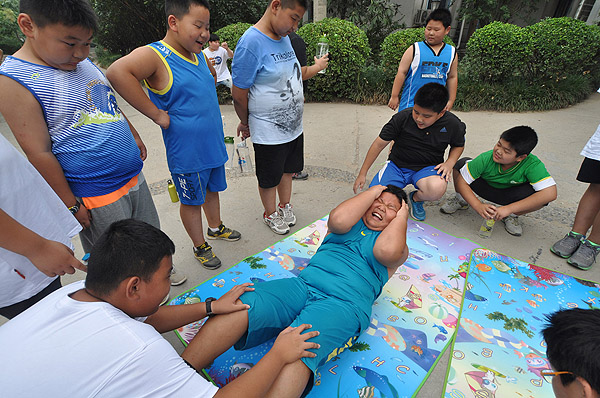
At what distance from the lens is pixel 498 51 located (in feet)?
19.2

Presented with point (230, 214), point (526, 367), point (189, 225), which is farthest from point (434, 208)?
point (189, 225)

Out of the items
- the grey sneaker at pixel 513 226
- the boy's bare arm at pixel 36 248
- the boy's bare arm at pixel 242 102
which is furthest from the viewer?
the grey sneaker at pixel 513 226

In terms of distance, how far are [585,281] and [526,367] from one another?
3.64ft

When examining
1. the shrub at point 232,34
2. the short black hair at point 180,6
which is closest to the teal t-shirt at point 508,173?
the short black hair at point 180,6

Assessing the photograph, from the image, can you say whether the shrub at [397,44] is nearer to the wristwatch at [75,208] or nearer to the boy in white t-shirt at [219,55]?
the boy in white t-shirt at [219,55]

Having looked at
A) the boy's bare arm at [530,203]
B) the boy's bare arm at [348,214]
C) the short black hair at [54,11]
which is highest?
the short black hair at [54,11]

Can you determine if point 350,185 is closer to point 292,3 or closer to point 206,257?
point 206,257

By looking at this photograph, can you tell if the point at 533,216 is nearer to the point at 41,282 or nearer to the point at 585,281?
the point at 585,281

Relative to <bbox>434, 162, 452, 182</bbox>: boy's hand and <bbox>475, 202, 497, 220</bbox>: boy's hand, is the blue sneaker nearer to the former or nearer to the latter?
<bbox>434, 162, 452, 182</bbox>: boy's hand

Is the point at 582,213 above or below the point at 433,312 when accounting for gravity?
above

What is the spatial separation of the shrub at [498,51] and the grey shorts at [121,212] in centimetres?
647

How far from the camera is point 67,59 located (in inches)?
57.6

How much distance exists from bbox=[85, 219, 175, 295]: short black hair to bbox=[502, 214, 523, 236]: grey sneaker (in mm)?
2977

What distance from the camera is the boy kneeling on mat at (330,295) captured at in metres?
1.55
